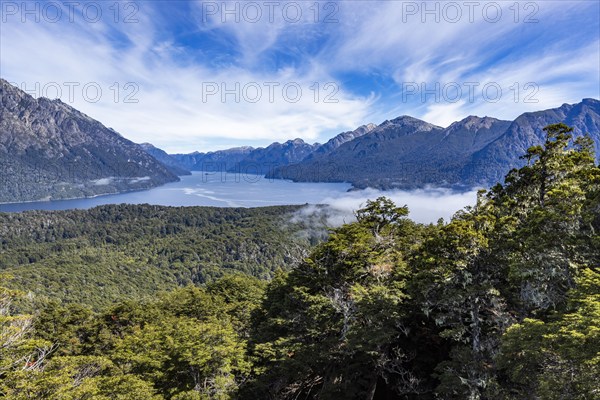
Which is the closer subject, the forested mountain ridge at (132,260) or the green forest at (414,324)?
the green forest at (414,324)

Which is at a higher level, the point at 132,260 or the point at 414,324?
the point at 414,324

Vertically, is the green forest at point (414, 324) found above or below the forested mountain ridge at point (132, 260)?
above

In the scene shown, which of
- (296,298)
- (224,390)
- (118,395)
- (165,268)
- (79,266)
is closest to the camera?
(118,395)

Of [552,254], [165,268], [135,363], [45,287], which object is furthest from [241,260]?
[552,254]

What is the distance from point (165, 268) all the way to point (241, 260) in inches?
1395

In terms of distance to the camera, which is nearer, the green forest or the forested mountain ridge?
the green forest

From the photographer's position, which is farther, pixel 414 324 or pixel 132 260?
pixel 132 260

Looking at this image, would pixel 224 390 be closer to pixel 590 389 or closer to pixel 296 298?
pixel 296 298

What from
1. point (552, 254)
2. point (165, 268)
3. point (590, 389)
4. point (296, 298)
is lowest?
point (165, 268)

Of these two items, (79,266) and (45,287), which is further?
(79,266)

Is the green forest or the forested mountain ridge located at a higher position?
the green forest

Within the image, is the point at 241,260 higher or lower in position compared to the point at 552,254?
lower

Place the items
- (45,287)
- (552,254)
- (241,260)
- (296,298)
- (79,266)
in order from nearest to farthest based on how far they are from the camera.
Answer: (552,254) → (296,298) → (45,287) → (79,266) → (241,260)

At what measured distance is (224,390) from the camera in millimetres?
16156
